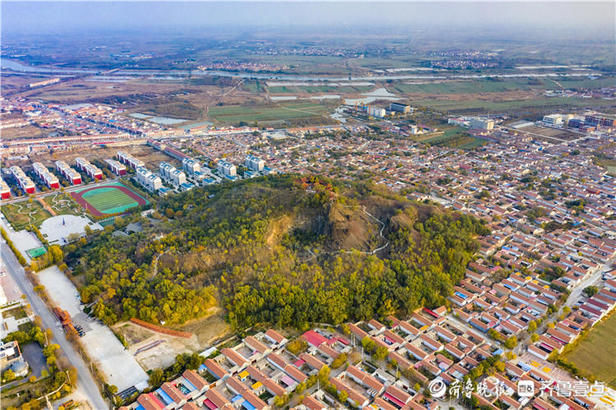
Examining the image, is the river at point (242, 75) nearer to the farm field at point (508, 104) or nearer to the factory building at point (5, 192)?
the farm field at point (508, 104)

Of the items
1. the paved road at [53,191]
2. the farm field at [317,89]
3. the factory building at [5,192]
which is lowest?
the paved road at [53,191]

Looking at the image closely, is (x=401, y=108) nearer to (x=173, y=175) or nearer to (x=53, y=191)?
(x=173, y=175)

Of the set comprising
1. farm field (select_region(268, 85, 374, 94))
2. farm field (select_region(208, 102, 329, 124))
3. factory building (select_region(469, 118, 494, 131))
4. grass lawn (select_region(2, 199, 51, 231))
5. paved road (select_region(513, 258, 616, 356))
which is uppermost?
farm field (select_region(268, 85, 374, 94))

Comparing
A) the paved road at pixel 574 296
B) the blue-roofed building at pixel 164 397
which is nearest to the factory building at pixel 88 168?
the blue-roofed building at pixel 164 397

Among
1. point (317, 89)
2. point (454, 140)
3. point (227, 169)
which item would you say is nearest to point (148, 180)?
point (227, 169)

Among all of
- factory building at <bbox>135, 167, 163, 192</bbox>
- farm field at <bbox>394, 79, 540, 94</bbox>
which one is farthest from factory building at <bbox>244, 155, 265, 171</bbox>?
farm field at <bbox>394, 79, 540, 94</bbox>

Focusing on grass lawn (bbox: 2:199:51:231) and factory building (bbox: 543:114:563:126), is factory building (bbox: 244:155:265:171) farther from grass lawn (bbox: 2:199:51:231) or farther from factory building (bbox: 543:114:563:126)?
factory building (bbox: 543:114:563:126)
